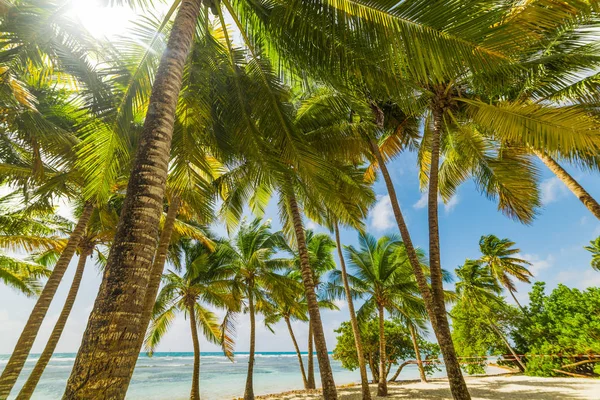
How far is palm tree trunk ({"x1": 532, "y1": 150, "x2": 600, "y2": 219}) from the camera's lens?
676cm

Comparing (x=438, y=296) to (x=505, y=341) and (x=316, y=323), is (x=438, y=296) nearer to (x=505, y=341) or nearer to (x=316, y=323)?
(x=316, y=323)

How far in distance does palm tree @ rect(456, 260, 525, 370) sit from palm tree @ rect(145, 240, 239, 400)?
16.8m

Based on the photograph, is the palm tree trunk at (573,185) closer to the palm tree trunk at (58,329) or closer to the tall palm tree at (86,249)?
the tall palm tree at (86,249)

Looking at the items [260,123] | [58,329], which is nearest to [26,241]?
[58,329]

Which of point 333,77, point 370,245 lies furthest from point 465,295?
point 333,77

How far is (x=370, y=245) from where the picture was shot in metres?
14.9

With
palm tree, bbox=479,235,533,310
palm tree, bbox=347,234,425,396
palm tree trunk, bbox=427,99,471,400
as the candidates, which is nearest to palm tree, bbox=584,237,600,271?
palm tree, bbox=479,235,533,310

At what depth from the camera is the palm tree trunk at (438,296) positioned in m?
5.23

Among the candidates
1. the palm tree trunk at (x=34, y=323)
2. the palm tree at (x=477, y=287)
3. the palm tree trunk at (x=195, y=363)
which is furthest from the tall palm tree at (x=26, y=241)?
Result: the palm tree at (x=477, y=287)

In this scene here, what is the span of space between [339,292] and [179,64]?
14471mm

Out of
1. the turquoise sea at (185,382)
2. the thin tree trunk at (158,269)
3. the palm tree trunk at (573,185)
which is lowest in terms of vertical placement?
the turquoise sea at (185,382)

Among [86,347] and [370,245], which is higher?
[370,245]

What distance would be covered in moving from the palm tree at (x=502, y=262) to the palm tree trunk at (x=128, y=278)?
84.2ft

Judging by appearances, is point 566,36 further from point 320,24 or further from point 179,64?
point 179,64
